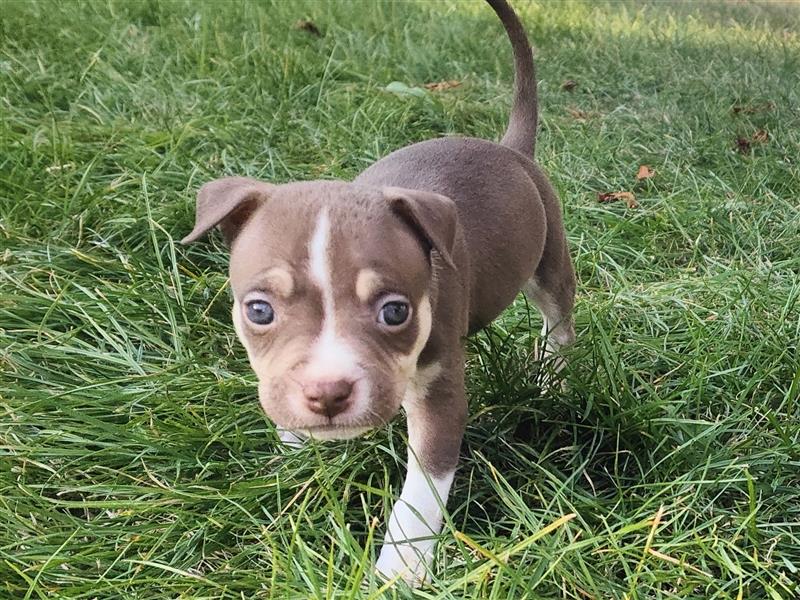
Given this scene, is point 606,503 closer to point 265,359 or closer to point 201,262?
point 265,359

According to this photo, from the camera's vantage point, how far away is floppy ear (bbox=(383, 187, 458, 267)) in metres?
2.52

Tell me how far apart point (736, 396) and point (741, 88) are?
200 inches

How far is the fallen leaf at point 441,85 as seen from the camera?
733 centimetres

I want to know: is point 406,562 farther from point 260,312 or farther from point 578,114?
point 578,114

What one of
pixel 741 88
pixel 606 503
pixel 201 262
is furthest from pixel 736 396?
pixel 741 88

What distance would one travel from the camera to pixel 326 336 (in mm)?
2340

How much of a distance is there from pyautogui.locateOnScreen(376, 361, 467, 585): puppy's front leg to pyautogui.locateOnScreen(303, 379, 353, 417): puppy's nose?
69cm

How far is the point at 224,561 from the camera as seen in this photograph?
2.88m

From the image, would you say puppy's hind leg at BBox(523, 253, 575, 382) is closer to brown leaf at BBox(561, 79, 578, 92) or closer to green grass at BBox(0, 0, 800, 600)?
green grass at BBox(0, 0, 800, 600)

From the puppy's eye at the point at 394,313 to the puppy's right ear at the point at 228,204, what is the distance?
0.58 m

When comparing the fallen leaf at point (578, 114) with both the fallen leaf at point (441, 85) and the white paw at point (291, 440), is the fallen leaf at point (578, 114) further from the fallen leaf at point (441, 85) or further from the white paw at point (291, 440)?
the white paw at point (291, 440)

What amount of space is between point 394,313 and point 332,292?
0.74 feet

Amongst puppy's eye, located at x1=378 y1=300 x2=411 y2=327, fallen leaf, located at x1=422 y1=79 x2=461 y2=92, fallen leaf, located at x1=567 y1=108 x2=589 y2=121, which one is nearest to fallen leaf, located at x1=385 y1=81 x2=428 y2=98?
fallen leaf, located at x1=422 y1=79 x2=461 y2=92

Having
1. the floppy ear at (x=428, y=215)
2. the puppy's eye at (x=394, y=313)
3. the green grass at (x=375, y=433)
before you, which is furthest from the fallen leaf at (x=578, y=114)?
the puppy's eye at (x=394, y=313)
